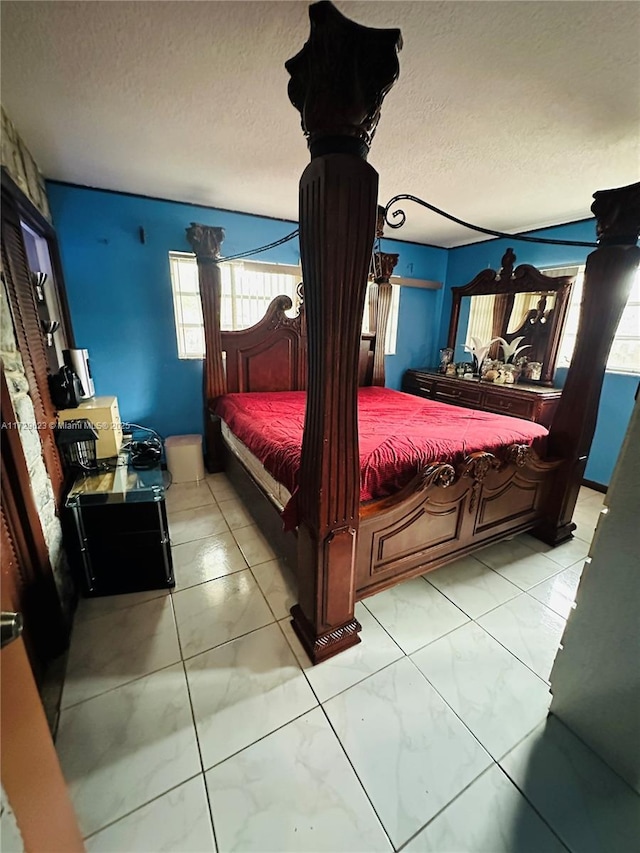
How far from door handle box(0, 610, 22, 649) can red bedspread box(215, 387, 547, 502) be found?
41.5 inches

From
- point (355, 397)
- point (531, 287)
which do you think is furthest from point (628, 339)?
point (355, 397)

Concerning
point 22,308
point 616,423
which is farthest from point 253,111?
point 616,423

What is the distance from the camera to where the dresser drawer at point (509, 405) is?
3211 millimetres

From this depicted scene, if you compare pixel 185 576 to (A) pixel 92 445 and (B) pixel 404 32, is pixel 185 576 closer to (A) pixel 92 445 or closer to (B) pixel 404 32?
(A) pixel 92 445

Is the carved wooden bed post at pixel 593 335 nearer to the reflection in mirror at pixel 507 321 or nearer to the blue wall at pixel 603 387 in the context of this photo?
the blue wall at pixel 603 387

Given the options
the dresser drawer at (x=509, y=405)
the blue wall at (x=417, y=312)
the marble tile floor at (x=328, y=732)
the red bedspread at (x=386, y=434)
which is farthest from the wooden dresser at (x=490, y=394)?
the marble tile floor at (x=328, y=732)

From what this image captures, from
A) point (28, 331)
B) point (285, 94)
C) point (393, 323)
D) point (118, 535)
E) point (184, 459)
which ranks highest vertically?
point (285, 94)

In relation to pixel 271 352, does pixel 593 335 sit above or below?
above

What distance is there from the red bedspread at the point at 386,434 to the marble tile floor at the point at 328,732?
738 mm

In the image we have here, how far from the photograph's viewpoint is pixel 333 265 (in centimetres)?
101

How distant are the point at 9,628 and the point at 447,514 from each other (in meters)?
1.76

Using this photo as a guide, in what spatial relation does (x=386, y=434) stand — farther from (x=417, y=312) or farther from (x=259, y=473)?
(x=417, y=312)

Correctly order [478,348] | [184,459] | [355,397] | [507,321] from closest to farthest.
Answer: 1. [355,397]
2. [184,459]
3. [507,321]
4. [478,348]

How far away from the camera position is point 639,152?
1.96m
